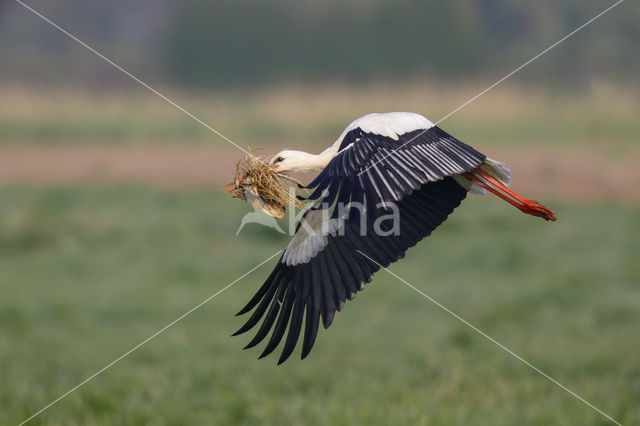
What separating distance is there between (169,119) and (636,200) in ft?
32.6

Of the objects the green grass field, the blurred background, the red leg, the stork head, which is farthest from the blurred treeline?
the stork head

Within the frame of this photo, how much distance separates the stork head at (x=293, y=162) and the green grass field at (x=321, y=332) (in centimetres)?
258

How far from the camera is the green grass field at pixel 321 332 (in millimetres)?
6246

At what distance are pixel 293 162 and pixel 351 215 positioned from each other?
0.42m

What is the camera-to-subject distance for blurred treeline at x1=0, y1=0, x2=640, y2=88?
18344mm

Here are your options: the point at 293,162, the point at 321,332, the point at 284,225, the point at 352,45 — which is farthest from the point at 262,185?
the point at 352,45

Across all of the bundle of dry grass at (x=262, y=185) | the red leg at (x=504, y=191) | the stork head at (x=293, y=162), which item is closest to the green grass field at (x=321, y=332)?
the red leg at (x=504, y=191)

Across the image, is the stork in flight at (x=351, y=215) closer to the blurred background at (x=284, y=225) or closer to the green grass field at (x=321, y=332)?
the blurred background at (x=284, y=225)

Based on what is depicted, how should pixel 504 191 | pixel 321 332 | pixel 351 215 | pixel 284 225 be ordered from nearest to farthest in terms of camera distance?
1. pixel 351 215
2. pixel 504 191
3. pixel 321 332
4. pixel 284 225

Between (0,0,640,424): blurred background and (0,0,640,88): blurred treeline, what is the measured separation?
0.22ft

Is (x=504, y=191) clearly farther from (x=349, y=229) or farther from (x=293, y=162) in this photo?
(x=293, y=162)

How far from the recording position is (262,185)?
143 inches

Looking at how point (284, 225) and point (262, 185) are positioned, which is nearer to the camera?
point (262, 185)

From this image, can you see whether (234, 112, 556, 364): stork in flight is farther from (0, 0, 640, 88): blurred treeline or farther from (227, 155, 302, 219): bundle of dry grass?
(0, 0, 640, 88): blurred treeline
